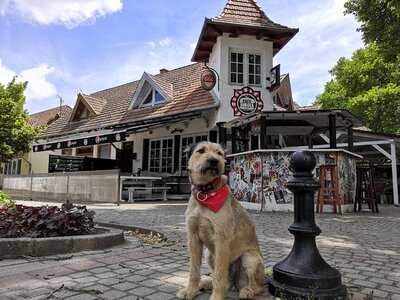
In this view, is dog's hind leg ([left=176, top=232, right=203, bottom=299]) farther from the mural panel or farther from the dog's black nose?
the mural panel

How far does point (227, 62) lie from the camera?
15664 millimetres

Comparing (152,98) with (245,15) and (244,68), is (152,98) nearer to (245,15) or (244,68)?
(244,68)

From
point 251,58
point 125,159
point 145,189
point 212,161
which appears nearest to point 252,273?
point 212,161

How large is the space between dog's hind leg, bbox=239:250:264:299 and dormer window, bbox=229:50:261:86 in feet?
42.8

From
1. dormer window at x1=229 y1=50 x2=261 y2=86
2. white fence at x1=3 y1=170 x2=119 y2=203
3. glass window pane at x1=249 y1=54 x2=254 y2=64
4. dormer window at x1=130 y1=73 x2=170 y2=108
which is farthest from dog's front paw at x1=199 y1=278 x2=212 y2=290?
dormer window at x1=130 y1=73 x2=170 y2=108

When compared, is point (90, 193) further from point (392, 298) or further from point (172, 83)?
point (392, 298)

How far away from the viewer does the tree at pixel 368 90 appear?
30.9m

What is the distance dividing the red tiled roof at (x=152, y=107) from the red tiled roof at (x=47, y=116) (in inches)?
111

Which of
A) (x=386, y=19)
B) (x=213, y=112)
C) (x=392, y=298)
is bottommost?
(x=392, y=298)

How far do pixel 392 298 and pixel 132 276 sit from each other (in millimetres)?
2490

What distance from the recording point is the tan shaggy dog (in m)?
2.96

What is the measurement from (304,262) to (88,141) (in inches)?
535

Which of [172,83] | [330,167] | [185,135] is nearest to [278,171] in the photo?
[330,167]

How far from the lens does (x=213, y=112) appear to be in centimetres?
1603
